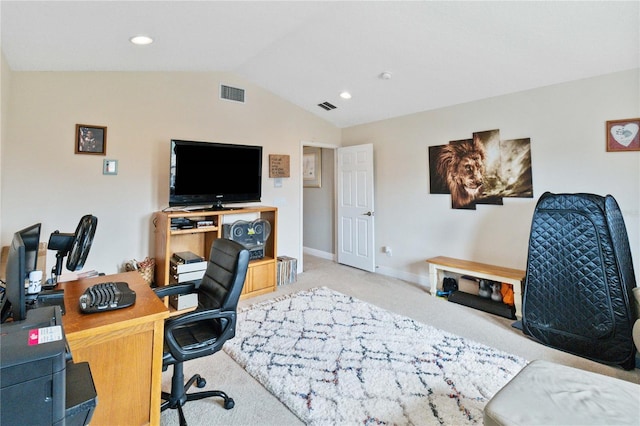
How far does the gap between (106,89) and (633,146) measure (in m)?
5.04

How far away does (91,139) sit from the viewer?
121 inches

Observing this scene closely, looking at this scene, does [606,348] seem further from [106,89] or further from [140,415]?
[106,89]

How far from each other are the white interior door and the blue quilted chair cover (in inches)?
94.0

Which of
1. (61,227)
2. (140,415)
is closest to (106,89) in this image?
(61,227)

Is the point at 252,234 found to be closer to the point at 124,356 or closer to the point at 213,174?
the point at 213,174

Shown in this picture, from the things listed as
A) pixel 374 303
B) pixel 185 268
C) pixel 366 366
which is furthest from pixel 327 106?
pixel 366 366

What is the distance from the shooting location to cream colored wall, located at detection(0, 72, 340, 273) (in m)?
2.77

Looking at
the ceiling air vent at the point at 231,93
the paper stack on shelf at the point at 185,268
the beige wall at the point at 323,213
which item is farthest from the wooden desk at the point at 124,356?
the beige wall at the point at 323,213

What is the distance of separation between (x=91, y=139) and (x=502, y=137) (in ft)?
14.5

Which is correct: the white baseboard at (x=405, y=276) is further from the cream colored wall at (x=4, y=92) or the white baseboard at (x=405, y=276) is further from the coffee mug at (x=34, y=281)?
the cream colored wall at (x=4, y=92)

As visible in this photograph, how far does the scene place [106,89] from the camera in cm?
313

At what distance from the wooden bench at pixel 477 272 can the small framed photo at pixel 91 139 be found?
12.8 ft

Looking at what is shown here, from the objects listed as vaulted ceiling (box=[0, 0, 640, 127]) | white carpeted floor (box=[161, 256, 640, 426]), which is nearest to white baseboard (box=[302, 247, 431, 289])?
white carpeted floor (box=[161, 256, 640, 426])

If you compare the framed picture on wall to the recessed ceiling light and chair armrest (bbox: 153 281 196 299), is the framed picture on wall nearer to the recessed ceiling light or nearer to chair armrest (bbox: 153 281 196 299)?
the recessed ceiling light
